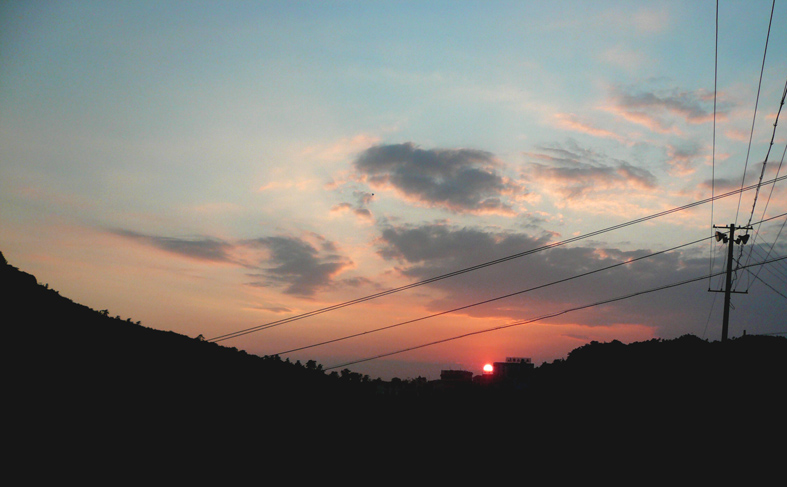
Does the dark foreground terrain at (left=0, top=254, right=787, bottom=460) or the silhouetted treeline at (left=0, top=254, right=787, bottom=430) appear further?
the silhouetted treeline at (left=0, top=254, right=787, bottom=430)

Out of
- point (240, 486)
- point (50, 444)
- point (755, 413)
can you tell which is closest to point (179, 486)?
point (240, 486)

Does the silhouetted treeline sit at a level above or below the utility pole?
below

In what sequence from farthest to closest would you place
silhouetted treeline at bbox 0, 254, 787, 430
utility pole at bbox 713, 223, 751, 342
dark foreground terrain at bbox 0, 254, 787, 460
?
utility pole at bbox 713, 223, 751, 342 < silhouetted treeline at bbox 0, 254, 787, 430 < dark foreground terrain at bbox 0, 254, 787, 460

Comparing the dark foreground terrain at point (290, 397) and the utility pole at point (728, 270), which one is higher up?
the utility pole at point (728, 270)

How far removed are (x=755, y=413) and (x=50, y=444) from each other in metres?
32.9

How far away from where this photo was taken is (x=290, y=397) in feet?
104

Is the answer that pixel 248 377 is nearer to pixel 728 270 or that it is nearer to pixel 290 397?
pixel 290 397

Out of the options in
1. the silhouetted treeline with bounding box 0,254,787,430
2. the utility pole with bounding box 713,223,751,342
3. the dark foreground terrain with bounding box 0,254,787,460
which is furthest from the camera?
the utility pole with bounding box 713,223,751,342

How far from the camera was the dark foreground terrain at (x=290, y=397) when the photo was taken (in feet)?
76.4

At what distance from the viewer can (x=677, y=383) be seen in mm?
34812

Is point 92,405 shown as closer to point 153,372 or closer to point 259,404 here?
point 153,372

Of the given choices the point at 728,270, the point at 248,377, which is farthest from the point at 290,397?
the point at 728,270

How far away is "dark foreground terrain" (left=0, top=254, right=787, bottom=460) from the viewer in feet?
76.4

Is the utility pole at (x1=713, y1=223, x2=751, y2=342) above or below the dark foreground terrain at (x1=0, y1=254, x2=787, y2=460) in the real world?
above
